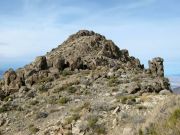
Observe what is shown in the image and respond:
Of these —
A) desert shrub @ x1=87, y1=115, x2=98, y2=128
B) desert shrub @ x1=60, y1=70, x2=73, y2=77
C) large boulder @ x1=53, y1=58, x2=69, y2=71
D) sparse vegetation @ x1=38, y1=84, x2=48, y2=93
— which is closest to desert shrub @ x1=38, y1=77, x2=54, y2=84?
desert shrub @ x1=60, y1=70, x2=73, y2=77

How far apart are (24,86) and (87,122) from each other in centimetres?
1569

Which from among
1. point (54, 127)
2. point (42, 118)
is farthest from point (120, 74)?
point (54, 127)

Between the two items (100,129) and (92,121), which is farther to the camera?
(92,121)

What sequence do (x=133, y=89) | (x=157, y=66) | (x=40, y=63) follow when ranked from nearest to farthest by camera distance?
(x=133, y=89)
(x=40, y=63)
(x=157, y=66)

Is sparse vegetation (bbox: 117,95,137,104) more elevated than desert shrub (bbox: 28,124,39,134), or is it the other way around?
sparse vegetation (bbox: 117,95,137,104)

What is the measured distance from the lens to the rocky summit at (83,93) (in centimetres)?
2869

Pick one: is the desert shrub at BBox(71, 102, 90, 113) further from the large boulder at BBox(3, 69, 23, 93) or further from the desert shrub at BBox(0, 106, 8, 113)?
the large boulder at BBox(3, 69, 23, 93)

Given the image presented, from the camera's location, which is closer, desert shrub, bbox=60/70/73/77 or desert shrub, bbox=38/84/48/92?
desert shrub, bbox=38/84/48/92

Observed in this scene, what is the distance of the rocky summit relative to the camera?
28.7 metres

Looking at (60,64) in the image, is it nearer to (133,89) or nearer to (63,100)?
(63,100)

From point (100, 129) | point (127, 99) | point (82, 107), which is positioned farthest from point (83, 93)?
point (100, 129)

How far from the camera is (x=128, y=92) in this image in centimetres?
3528

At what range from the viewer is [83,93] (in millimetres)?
38156

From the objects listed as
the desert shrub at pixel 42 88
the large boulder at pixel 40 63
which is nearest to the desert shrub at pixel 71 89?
the desert shrub at pixel 42 88
